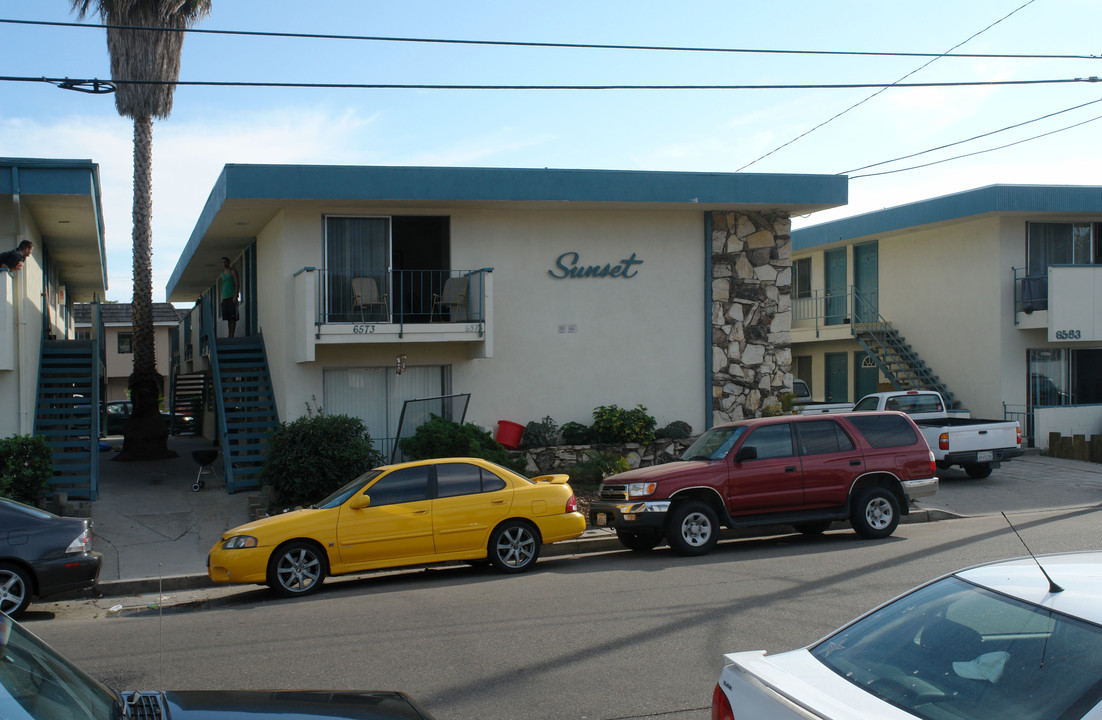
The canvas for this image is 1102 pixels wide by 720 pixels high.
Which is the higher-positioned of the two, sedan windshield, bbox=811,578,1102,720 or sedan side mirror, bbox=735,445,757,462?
sedan windshield, bbox=811,578,1102,720

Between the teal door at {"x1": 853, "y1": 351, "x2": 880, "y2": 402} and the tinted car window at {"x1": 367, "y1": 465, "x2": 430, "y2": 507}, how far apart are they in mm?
20010

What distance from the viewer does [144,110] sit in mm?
22062

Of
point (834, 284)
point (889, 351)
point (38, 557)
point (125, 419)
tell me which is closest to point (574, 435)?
point (38, 557)

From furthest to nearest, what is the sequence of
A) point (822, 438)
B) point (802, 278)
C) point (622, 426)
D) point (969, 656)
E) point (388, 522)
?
point (802, 278)
point (622, 426)
point (822, 438)
point (388, 522)
point (969, 656)

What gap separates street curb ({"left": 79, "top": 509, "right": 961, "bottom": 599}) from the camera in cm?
1176

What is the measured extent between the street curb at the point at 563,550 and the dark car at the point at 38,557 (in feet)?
3.84

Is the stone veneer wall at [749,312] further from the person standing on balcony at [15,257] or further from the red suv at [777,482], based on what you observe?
the person standing on balcony at [15,257]

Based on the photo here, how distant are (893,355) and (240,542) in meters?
21.1

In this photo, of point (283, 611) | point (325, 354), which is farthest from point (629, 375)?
point (283, 611)

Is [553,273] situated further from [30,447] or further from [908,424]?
[30,447]

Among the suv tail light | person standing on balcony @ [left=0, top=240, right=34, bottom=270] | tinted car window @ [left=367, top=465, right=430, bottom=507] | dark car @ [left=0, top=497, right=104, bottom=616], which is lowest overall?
dark car @ [left=0, top=497, right=104, bottom=616]

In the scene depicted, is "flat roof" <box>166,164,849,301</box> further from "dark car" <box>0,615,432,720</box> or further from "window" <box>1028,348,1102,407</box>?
"dark car" <box>0,615,432,720</box>

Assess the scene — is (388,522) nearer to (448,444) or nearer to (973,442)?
(448,444)

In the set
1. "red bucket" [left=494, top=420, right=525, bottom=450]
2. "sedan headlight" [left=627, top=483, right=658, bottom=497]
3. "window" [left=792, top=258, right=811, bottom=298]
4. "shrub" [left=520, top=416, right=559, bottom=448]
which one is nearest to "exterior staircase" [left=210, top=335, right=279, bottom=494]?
"red bucket" [left=494, top=420, right=525, bottom=450]
